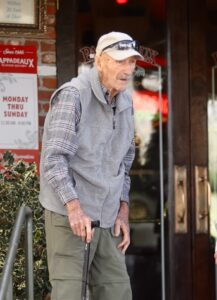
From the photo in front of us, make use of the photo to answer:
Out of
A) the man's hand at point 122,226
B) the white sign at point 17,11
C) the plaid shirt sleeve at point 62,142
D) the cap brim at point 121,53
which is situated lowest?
the man's hand at point 122,226

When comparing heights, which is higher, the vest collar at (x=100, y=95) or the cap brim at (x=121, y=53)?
the cap brim at (x=121, y=53)

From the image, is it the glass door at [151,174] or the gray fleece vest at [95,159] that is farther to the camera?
the glass door at [151,174]

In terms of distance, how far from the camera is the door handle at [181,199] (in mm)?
5191

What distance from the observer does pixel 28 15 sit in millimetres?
5000

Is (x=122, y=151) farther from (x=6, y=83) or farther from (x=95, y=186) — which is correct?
(x=6, y=83)

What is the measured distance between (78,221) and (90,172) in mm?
293

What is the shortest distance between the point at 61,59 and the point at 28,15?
367 mm

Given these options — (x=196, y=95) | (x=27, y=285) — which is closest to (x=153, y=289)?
(x=196, y=95)

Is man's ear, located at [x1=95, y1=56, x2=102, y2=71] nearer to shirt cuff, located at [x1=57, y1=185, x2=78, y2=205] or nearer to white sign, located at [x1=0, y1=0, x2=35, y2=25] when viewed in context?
shirt cuff, located at [x1=57, y1=185, x2=78, y2=205]

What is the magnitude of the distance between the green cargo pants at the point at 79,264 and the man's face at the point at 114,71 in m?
0.67

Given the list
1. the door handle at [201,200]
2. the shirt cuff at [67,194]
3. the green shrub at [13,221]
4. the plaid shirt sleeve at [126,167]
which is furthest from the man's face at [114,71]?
the door handle at [201,200]

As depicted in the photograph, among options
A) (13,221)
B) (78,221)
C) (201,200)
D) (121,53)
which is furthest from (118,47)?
(201,200)

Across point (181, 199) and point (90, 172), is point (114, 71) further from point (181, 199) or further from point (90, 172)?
point (181, 199)

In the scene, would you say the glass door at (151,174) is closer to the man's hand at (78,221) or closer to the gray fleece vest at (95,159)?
the gray fleece vest at (95,159)
